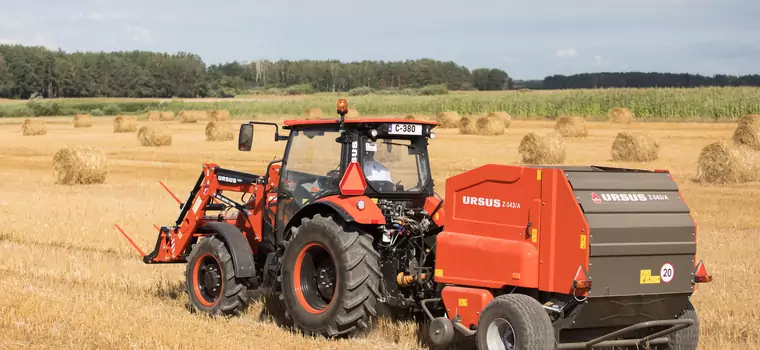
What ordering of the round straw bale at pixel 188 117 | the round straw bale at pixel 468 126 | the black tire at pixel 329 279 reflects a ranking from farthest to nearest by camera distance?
the round straw bale at pixel 188 117, the round straw bale at pixel 468 126, the black tire at pixel 329 279

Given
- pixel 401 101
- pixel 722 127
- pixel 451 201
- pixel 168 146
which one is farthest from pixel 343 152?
pixel 401 101

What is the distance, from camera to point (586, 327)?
7.40m

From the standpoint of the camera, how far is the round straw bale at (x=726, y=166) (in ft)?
77.0

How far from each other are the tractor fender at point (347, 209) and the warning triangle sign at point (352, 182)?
58 mm

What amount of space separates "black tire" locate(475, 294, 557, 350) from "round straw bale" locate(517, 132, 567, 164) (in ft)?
70.2

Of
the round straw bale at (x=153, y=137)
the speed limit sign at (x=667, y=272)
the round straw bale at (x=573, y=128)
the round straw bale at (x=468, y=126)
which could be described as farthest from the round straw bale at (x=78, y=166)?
the speed limit sign at (x=667, y=272)

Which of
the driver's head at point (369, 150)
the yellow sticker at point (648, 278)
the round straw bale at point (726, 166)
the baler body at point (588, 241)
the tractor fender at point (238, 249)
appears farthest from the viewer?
the round straw bale at point (726, 166)

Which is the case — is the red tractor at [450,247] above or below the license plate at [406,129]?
below

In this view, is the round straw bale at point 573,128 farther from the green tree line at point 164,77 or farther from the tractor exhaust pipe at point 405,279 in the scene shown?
the green tree line at point 164,77

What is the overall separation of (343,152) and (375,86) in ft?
368

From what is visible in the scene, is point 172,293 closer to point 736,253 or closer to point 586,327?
point 586,327

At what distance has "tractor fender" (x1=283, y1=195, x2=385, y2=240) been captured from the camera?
27.6 ft

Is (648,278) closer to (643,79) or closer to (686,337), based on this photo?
(686,337)

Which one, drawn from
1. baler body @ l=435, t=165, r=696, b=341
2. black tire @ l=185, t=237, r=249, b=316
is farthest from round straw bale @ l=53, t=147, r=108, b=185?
baler body @ l=435, t=165, r=696, b=341
